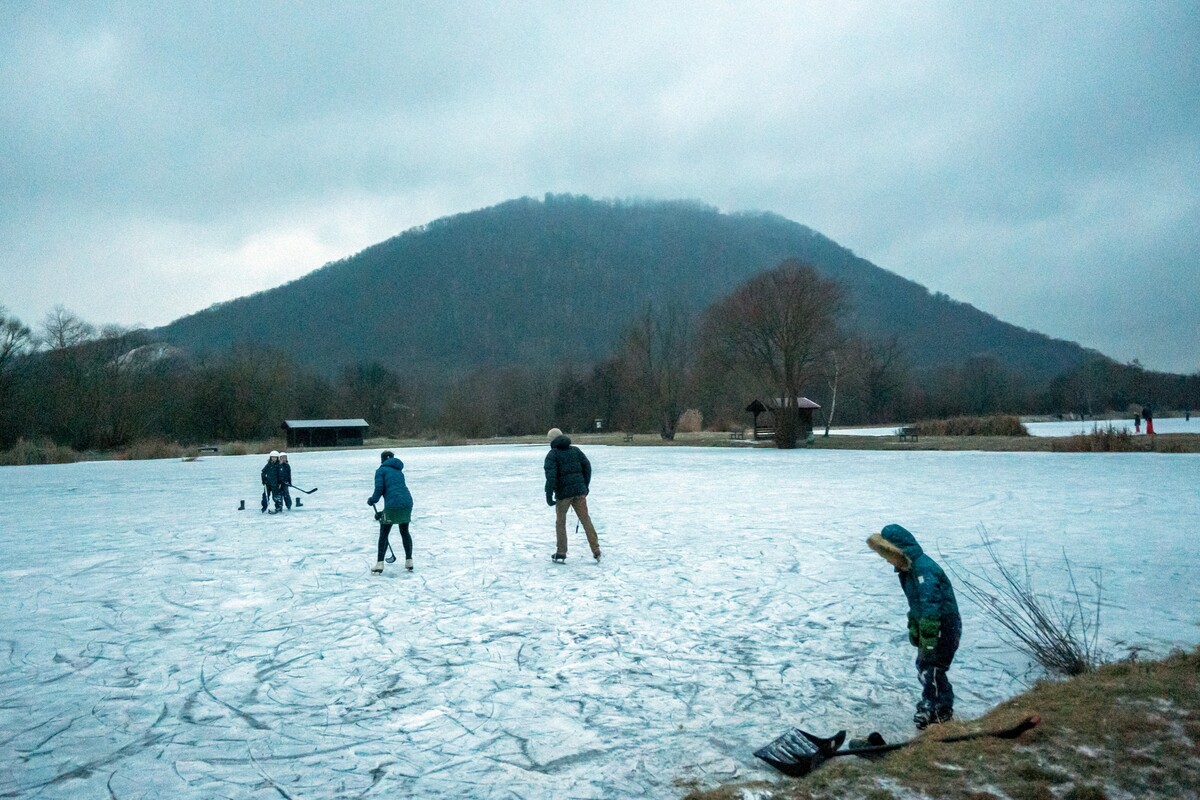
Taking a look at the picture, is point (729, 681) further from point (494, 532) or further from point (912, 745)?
point (494, 532)

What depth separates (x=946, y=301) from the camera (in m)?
166

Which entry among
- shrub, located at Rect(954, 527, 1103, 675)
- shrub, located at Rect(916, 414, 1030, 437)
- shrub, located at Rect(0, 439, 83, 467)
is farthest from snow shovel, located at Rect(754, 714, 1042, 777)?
shrub, located at Rect(0, 439, 83, 467)

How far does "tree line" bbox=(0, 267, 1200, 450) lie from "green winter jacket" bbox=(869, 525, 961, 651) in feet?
115

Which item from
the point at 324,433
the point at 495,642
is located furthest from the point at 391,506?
the point at 324,433

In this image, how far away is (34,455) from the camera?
142 ft

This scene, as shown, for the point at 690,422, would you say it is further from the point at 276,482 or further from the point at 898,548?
the point at 898,548

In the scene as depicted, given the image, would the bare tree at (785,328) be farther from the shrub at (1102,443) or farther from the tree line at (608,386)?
the shrub at (1102,443)

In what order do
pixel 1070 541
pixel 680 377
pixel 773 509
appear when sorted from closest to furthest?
pixel 1070 541, pixel 773 509, pixel 680 377

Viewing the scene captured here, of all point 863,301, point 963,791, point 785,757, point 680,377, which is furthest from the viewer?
point 863,301

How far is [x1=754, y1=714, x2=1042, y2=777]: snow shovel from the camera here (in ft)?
13.0

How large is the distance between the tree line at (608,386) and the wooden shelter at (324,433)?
672cm

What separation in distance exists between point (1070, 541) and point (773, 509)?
206 inches

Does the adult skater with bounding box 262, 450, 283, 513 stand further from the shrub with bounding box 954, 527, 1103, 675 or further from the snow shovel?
the snow shovel

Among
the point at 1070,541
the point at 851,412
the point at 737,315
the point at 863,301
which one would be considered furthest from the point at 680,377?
the point at 863,301
